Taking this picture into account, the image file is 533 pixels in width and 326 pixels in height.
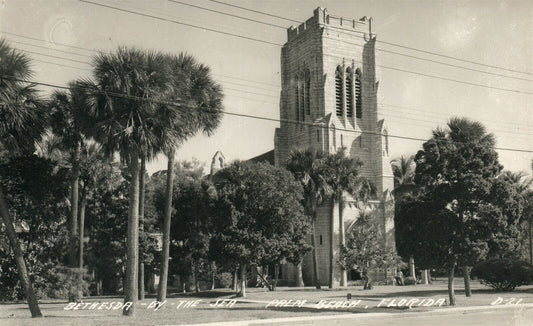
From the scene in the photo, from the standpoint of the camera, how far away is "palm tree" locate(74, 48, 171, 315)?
2148 cm

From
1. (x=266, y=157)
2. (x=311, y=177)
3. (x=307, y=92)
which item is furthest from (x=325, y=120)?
(x=266, y=157)

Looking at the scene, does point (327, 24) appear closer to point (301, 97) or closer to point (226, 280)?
point (301, 97)

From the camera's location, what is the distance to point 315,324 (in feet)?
66.5

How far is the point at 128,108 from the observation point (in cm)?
2191

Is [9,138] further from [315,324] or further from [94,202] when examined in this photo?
[94,202]

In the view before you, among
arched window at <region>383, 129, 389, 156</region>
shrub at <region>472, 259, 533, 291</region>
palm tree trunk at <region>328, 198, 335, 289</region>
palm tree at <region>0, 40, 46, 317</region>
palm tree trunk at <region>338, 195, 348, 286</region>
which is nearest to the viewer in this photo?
palm tree at <region>0, 40, 46, 317</region>

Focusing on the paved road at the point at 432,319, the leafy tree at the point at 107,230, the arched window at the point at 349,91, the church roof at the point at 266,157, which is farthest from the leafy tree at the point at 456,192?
the church roof at the point at 266,157

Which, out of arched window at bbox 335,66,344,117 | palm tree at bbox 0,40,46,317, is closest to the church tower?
arched window at bbox 335,66,344,117

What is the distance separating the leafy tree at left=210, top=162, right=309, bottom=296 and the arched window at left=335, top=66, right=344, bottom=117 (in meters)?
18.6

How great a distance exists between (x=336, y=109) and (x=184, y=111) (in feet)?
103

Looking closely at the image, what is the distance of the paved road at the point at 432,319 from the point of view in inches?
755

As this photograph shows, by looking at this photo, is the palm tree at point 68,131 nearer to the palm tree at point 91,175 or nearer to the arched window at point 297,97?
the palm tree at point 91,175

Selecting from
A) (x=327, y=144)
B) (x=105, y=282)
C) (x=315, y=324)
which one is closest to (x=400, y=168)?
(x=327, y=144)

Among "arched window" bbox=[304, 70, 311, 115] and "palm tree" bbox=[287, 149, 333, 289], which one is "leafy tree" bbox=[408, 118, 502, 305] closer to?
"palm tree" bbox=[287, 149, 333, 289]
